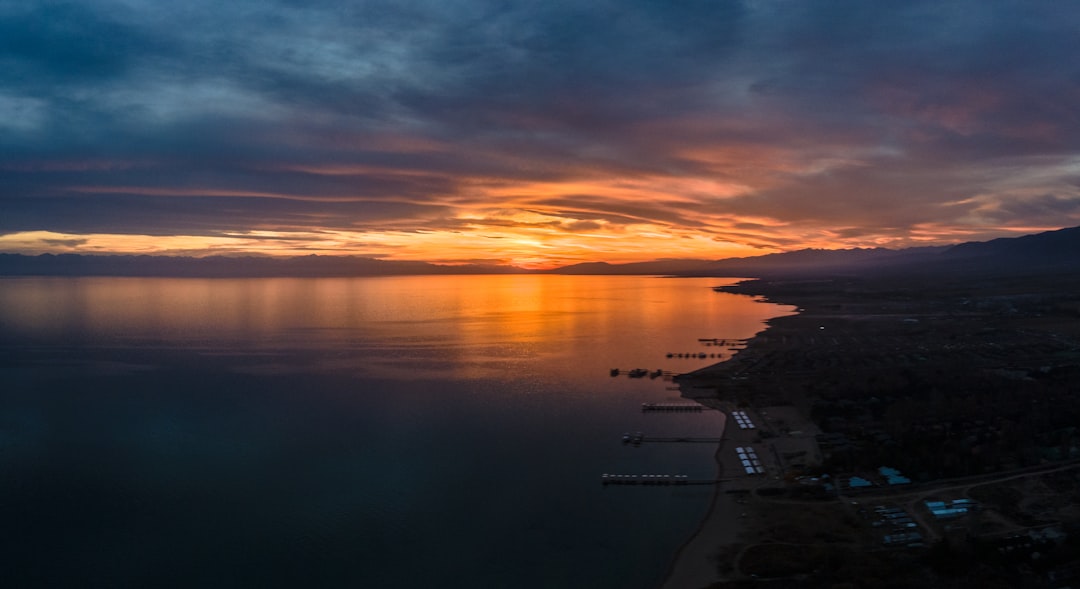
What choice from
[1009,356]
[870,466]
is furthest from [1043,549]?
[1009,356]

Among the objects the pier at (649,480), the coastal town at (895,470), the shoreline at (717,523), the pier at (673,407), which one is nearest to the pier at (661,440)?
the shoreline at (717,523)

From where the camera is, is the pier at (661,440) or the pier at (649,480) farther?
the pier at (661,440)

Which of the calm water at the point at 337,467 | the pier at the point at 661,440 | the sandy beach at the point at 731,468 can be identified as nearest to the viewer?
the sandy beach at the point at 731,468

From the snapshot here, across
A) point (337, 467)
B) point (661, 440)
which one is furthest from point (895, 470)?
point (337, 467)

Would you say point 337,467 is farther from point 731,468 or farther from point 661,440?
point 731,468

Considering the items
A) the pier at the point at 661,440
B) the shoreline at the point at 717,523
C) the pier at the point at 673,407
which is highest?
the pier at the point at 673,407

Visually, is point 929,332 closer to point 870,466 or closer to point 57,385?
point 870,466

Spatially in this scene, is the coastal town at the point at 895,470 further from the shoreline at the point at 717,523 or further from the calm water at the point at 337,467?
the calm water at the point at 337,467
